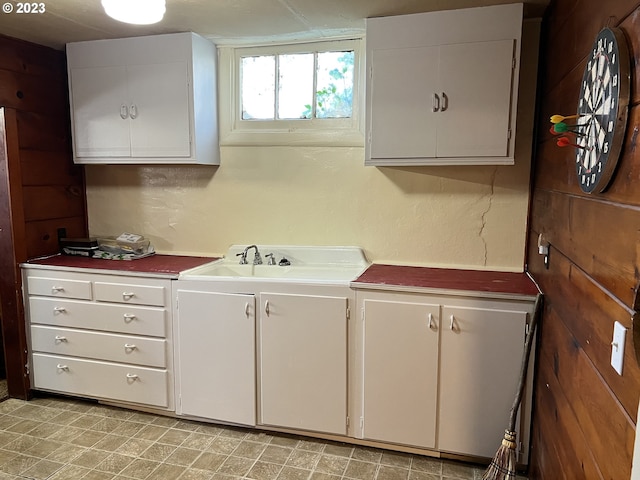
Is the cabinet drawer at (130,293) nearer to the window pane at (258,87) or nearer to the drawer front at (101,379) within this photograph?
the drawer front at (101,379)

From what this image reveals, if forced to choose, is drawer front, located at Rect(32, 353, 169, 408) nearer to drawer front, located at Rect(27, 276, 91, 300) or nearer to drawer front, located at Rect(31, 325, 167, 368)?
drawer front, located at Rect(31, 325, 167, 368)

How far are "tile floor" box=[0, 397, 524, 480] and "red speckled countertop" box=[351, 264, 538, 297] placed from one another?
901mm

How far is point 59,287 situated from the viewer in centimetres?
288

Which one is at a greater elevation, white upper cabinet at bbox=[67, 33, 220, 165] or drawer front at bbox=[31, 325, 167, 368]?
white upper cabinet at bbox=[67, 33, 220, 165]

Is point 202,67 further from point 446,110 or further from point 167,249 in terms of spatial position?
point 446,110

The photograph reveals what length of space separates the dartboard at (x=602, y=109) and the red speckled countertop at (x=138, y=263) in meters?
2.10

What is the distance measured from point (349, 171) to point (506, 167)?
90 centimetres

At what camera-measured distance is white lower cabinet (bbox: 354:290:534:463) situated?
2.21 m

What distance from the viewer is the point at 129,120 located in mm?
2936

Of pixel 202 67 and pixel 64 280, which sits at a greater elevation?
pixel 202 67

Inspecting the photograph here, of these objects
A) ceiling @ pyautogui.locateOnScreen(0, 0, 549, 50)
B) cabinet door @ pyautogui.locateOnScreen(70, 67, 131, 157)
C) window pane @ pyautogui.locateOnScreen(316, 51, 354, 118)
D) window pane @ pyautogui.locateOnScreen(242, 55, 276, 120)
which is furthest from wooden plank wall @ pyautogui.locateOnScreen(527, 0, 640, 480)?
cabinet door @ pyautogui.locateOnScreen(70, 67, 131, 157)

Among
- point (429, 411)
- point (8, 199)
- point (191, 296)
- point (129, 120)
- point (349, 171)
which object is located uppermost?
point (129, 120)

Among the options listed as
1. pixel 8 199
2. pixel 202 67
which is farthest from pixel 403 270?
pixel 8 199

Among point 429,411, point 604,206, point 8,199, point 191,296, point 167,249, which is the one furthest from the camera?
point 167,249
